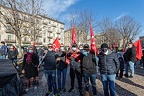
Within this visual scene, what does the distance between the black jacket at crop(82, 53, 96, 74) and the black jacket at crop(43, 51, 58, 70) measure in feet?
3.48

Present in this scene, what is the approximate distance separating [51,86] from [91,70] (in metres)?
1.62

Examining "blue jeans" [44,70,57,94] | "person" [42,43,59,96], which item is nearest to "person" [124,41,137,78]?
"person" [42,43,59,96]

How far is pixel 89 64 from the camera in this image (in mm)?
4922

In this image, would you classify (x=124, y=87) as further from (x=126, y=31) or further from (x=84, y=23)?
(x=126, y=31)

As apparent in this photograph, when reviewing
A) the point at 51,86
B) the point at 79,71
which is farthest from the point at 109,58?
the point at 51,86

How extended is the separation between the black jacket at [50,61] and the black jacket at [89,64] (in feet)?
3.48

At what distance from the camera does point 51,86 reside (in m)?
5.44

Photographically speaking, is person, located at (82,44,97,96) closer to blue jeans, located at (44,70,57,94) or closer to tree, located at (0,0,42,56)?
blue jeans, located at (44,70,57,94)

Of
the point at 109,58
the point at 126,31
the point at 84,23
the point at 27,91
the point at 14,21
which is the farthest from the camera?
the point at 126,31

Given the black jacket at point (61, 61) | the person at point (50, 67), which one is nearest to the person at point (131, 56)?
the black jacket at point (61, 61)

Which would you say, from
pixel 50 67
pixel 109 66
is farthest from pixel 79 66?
pixel 109 66

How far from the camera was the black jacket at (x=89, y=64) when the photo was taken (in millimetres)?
4902

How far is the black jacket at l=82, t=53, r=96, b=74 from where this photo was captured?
490 cm

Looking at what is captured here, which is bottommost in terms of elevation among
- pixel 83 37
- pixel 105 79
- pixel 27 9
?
pixel 105 79
